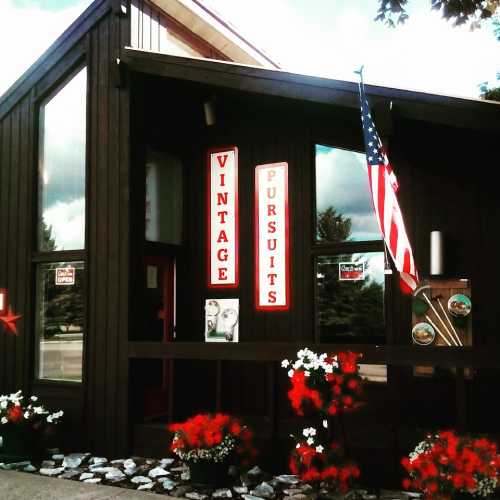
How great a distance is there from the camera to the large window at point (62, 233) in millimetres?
7812

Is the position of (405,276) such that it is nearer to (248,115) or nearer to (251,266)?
(251,266)

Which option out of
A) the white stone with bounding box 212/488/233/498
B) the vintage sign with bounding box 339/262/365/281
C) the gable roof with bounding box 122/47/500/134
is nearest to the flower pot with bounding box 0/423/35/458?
the white stone with bounding box 212/488/233/498

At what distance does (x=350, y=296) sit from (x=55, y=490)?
3521mm

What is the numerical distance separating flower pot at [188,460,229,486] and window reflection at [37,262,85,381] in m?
2.37

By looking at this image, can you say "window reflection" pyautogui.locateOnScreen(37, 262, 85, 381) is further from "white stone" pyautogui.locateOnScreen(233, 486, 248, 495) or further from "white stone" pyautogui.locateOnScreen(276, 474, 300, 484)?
"white stone" pyautogui.locateOnScreen(276, 474, 300, 484)

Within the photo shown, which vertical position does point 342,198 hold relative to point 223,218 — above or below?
above

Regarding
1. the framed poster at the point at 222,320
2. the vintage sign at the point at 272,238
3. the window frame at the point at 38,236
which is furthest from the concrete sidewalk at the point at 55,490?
the vintage sign at the point at 272,238

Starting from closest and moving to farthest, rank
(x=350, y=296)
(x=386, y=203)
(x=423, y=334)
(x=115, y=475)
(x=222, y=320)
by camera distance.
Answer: (x=386, y=203)
(x=115, y=475)
(x=423, y=334)
(x=350, y=296)
(x=222, y=320)

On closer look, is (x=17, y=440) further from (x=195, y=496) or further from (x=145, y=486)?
(x=195, y=496)

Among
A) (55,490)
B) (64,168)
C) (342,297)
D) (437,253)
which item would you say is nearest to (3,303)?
(64,168)

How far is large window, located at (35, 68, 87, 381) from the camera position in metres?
7.81

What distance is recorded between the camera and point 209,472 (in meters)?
5.88

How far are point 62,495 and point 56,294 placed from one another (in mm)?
2898

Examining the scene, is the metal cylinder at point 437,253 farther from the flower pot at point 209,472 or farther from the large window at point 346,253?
the flower pot at point 209,472
